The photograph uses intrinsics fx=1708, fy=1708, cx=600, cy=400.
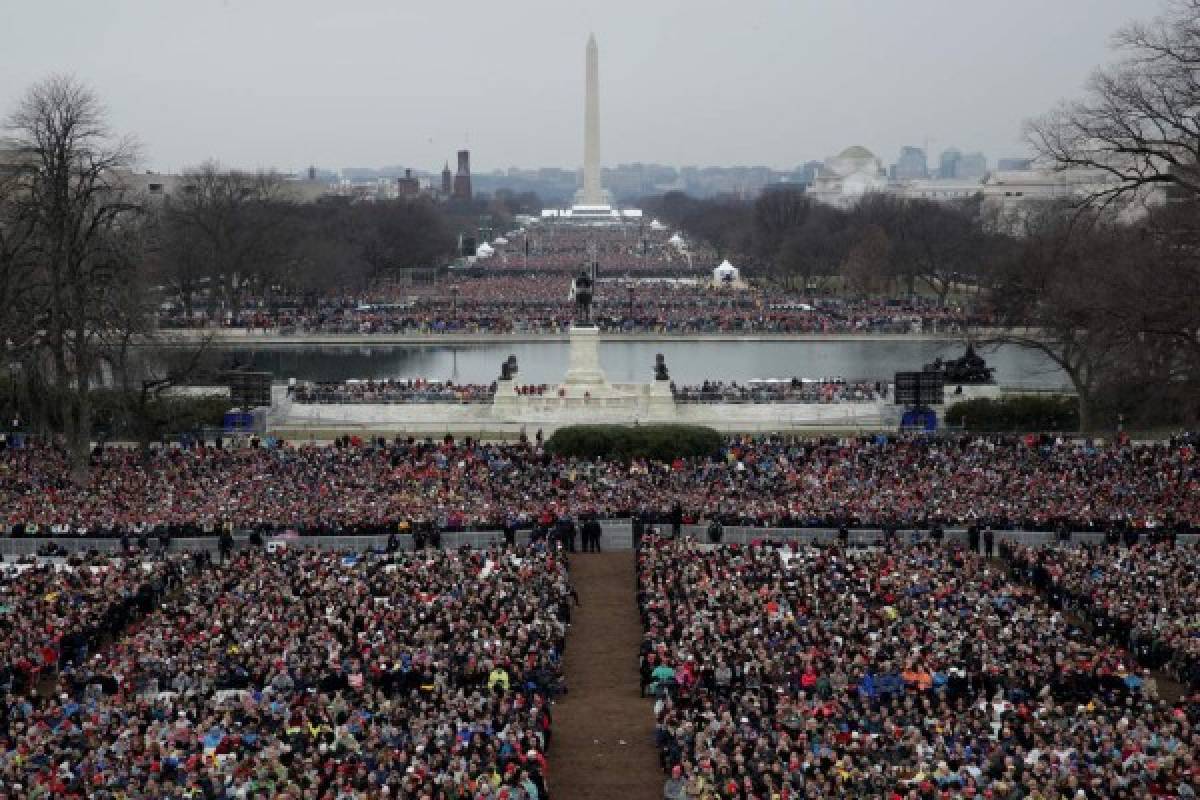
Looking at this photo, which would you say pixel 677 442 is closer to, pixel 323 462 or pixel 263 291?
pixel 323 462

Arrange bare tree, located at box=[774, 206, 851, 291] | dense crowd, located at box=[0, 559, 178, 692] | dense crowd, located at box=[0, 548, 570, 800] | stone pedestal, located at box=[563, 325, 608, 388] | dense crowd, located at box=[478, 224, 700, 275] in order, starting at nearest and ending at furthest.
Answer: dense crowd, located at box=[0, 548, 570, 800], dense crowd, located at box=[0, 559, 178, 692], stone pedestal, located at box=[563, 325, 608, 388], bare tree, located at box=[774, 206, 851, 291], dense crowd, located at box=[478, 224, 700, 275]

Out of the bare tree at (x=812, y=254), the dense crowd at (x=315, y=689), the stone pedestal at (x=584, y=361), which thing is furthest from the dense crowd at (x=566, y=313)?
the dense crowd at (x=315, y=689)

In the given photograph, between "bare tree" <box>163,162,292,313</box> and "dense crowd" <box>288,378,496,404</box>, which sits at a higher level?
"bare tree" <box>163,162,292,313</box>

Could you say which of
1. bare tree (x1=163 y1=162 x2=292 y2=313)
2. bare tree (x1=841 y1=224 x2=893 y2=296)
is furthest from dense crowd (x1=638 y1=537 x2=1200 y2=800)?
bare tree (x1=841 y1=224 x2=893 y2=296)

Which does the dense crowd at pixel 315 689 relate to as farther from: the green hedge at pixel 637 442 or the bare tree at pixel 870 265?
the bare tree at pixel 870 265

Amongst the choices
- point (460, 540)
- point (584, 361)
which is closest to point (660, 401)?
→ point (584, 361)

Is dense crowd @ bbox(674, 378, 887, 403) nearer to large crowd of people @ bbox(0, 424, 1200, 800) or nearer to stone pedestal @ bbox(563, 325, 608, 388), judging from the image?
stone pedestal @ bbox(563, 325, 608, 388)

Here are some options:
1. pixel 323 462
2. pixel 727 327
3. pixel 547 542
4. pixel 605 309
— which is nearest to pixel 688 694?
pixel 547 542

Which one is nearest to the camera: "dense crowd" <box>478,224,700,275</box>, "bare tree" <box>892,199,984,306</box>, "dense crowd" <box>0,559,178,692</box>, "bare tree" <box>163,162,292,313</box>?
"dense crowd" <box>0,559,178,692</box>
